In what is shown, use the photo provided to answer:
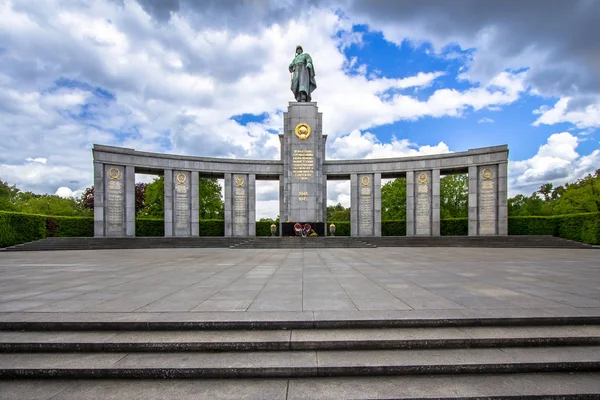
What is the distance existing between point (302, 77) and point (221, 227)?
63.2 feet

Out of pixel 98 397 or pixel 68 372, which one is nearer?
pixel 98 397

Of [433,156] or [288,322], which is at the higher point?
[433,156]

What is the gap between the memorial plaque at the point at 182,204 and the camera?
106 ft

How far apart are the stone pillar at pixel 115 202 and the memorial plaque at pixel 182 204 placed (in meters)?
Answer: 4.12

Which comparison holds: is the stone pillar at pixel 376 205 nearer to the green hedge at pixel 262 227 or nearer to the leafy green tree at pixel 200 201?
the green hedge at pixel 262 227

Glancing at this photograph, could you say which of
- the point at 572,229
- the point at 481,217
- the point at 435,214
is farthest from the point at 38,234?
the point at 572,229

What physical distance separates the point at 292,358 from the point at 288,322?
0.75 m

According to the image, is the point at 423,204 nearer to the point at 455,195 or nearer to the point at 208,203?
the point at 455,195

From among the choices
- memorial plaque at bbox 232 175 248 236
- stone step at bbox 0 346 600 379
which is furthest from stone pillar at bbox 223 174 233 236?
stone step at bbox 0 346 600 379

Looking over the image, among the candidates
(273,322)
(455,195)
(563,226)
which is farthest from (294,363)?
(455,195)

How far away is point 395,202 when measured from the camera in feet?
183

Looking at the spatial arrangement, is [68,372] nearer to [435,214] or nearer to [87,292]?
[87,292]

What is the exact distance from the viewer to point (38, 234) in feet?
90.8

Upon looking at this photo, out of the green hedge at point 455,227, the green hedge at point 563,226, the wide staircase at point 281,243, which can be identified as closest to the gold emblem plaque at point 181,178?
the wide staircase at point 281,243
